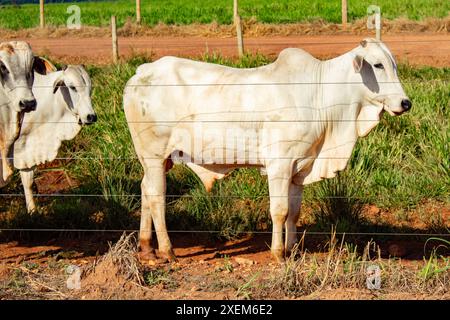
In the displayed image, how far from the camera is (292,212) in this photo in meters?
7.76

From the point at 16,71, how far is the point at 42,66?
2.03ft


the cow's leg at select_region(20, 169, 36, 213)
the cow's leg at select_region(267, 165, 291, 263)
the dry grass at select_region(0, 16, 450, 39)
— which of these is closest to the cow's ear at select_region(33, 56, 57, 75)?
the cow's leg at select_region(20, 169, 36, 213)

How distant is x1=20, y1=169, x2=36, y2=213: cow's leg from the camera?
9.23 m

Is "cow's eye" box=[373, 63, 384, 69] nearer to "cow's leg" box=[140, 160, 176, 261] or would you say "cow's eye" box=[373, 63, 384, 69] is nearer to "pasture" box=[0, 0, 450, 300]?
"pasture" box=[0, 0, 450, 300]

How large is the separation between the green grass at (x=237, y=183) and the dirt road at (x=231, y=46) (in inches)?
258

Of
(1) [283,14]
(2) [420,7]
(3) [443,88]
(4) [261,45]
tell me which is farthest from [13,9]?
(3) [443,88]

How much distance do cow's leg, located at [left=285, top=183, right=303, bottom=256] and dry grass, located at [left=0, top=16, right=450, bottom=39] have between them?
14394 millimetres

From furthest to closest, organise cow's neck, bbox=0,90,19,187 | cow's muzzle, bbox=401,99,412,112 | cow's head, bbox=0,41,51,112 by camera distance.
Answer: cow's neck, bbox=0,90,19,187 → cow's head, bbox=0,41,51,112 → cow's muzzle, bbox=401,99,412,112

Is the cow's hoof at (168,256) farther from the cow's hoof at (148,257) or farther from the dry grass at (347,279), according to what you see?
the dry grass at (347,279)

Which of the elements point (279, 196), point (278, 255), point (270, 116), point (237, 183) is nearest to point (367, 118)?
point (270, 116)

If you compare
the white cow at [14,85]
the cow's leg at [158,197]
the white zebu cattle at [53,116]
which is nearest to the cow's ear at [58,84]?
the white zebu cattle at [53,116]

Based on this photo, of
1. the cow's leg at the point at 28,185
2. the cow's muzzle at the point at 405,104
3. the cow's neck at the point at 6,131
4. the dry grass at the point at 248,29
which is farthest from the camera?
the dry grass at the point at 248,29

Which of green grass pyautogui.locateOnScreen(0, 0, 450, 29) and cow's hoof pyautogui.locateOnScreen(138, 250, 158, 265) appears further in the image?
green grass pyautogui.locateOnScreen(0, 0, 450, 29)

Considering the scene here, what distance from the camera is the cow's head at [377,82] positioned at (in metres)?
7.36
